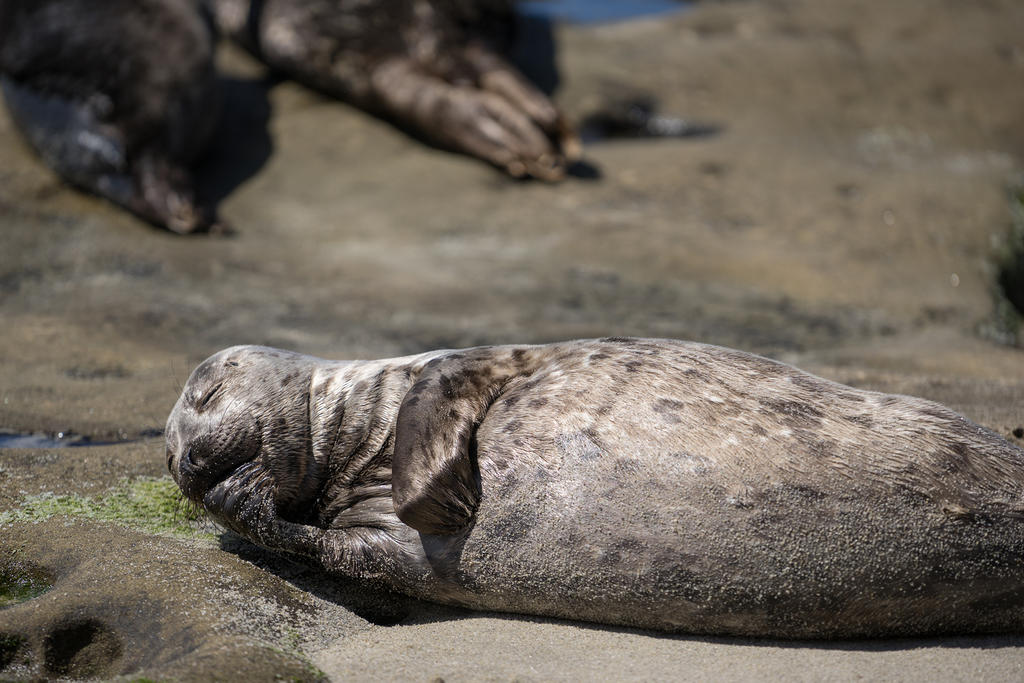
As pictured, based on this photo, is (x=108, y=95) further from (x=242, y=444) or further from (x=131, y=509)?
(x=242, y=444)

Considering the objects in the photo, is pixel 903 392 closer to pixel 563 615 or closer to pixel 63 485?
pixel 563 615

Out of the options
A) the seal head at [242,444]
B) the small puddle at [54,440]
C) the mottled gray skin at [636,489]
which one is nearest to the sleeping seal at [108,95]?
the small puddle at [54,440]

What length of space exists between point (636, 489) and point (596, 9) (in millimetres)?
10094

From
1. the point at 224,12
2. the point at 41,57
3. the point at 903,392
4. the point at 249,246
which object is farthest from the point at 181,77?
the point at 903,392

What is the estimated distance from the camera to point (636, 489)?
2709 millimetres

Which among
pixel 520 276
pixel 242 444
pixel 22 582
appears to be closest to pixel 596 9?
pixel 520 276

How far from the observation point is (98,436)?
12.6ft

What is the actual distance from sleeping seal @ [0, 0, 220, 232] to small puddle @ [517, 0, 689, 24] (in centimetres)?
460

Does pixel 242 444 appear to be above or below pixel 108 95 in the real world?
above

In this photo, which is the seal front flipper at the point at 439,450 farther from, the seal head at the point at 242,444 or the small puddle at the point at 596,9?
the small puddle at the point at 596,9

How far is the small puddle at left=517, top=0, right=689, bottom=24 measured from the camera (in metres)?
11.1

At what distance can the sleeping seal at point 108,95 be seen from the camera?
6734 mm

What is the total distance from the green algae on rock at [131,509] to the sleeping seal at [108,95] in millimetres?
3515

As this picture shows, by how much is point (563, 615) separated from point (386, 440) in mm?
773
